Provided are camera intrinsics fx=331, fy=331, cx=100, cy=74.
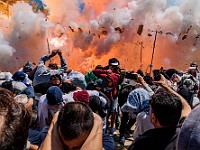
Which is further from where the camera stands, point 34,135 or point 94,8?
point 94,8

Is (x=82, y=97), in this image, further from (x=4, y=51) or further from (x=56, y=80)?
(x=4, y=51)

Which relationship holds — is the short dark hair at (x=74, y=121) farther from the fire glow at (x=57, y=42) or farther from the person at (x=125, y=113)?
the fire glow at (x=57, y=42)

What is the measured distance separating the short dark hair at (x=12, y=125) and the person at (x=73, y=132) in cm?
73

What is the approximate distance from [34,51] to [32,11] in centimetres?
250

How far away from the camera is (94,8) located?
70.1 ft

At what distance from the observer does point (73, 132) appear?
1979mm

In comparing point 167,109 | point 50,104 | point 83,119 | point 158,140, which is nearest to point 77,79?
point 50,104

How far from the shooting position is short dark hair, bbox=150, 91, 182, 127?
241 cm

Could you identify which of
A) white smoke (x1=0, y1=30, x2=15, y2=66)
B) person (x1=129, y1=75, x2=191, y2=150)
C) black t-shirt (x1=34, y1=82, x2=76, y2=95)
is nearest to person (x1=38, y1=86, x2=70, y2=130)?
black t-shirt (x1=34, y1=82, x2=76, y2=95)

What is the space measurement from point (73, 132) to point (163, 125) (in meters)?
0.75

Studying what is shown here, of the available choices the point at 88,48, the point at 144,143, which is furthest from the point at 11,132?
the point at 88,48

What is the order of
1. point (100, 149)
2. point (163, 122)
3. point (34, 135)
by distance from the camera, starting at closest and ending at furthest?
point (100, 149), point (163, 122), point (34, 135)

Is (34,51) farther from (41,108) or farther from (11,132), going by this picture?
(11,132)

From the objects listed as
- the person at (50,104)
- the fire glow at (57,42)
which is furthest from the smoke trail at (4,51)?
the person at (50,104)
